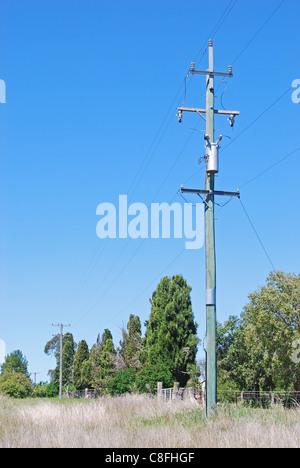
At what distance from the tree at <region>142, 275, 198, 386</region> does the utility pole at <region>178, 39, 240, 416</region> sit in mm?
22995

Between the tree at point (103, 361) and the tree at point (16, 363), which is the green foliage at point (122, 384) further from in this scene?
the tree at point (16, 363)

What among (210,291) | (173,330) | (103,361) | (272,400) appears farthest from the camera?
(103,361)

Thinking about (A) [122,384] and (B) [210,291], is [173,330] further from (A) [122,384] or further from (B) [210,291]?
(B) [210,291]

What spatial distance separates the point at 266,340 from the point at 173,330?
6.57 meters

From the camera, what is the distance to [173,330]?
39.8 metres

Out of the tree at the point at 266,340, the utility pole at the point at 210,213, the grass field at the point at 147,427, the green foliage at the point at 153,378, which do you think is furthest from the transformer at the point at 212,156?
the tree at the point at 266,340

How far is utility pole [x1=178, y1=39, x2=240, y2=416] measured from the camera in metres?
14.9

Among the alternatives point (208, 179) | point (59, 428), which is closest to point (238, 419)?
point (59, 428)

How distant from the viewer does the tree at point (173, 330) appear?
1532 inches

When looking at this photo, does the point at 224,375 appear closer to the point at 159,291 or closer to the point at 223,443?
the point at 159,291

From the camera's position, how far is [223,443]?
9.98 metres

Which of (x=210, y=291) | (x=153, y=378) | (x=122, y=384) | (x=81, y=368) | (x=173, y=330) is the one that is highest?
(x=210, y=291)

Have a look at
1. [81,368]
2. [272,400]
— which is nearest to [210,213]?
[272,400]

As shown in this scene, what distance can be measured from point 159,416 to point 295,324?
23254 mm
